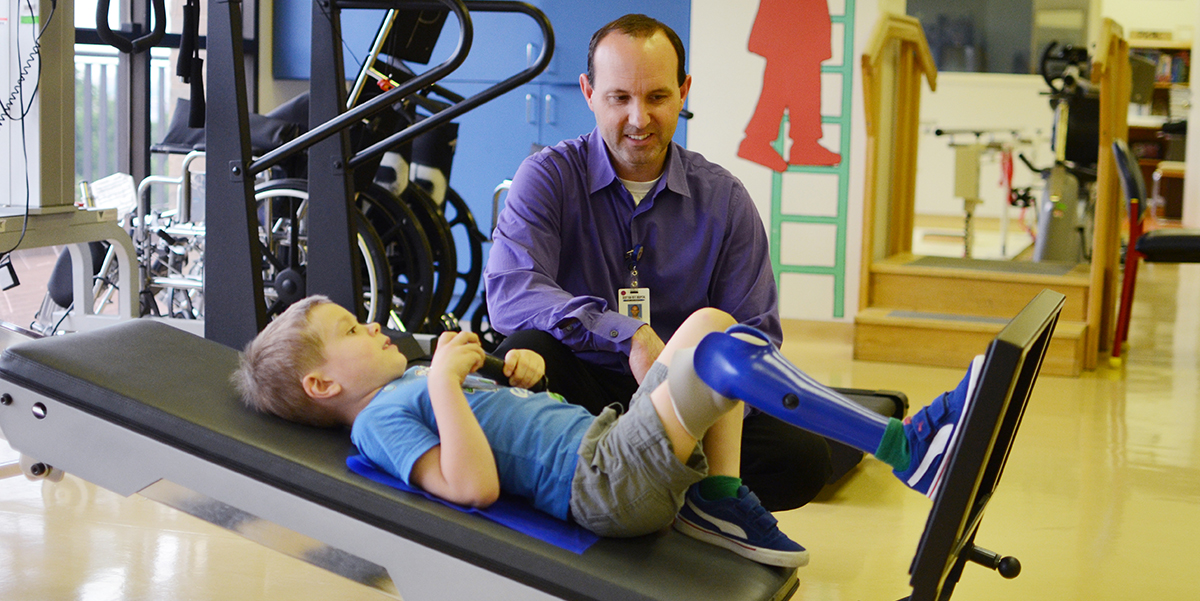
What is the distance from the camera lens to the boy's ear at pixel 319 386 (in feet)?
5.19

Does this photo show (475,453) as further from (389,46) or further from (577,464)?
(389,46)

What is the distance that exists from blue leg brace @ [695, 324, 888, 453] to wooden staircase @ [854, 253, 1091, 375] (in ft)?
11.3

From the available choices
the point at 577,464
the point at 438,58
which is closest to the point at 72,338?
the point at 577,464

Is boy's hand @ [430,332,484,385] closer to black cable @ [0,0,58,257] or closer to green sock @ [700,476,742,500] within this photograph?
green sock @ [700,476,742,500]

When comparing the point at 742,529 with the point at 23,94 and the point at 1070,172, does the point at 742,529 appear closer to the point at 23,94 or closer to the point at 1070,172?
the point at 23,94

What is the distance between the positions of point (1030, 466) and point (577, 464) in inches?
83.2

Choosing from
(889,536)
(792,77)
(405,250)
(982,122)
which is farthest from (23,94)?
(982,122)

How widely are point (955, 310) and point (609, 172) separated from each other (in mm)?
3225

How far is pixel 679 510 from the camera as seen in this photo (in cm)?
152

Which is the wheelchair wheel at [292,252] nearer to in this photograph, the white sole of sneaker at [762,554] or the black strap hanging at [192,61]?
the black strap hanging at [192,61]

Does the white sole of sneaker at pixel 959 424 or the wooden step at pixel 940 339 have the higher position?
the white sole of sneaker at pixel 959 424

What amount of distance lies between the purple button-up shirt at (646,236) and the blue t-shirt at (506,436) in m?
0.44

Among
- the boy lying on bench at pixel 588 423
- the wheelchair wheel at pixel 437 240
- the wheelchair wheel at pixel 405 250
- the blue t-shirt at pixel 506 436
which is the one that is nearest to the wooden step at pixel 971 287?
the wheelchair wheel at pixel 437 240

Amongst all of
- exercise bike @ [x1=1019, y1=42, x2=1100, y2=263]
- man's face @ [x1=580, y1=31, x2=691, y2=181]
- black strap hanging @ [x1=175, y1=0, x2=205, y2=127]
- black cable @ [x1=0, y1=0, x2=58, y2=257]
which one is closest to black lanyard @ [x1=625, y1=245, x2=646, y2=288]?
man's face @ [x1=580, y1=31, x2=691, y2=181]
